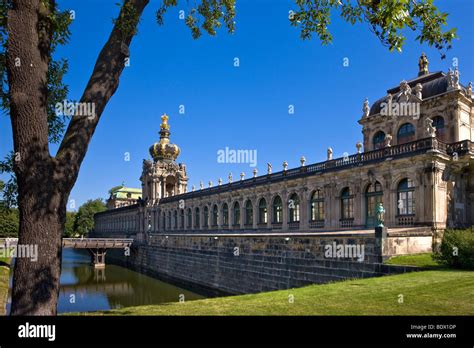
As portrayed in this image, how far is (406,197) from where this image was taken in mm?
25266

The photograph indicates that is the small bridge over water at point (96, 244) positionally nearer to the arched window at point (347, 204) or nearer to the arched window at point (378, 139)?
the arched window at point (347, 204)

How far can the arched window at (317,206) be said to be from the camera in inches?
1264

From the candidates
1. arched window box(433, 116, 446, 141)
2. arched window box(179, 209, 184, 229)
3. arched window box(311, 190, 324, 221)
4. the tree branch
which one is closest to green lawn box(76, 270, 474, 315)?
the tree branch

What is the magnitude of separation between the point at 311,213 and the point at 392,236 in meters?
14.7

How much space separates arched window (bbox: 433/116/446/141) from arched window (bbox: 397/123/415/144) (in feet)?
5.56

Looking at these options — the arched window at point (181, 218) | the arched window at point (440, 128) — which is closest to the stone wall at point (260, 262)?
the arched window at point (181, 218)

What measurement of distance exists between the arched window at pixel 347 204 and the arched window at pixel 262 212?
36.5ft

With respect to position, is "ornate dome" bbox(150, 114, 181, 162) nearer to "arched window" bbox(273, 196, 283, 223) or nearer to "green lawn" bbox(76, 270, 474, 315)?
"arched window" bbox(273, 196, 283, 223)

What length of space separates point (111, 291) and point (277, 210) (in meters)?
17.3

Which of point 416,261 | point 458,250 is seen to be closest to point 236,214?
point 416,261

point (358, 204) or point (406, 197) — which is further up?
point (406, 197)

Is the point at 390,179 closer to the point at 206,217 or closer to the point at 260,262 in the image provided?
the point at 260,262
